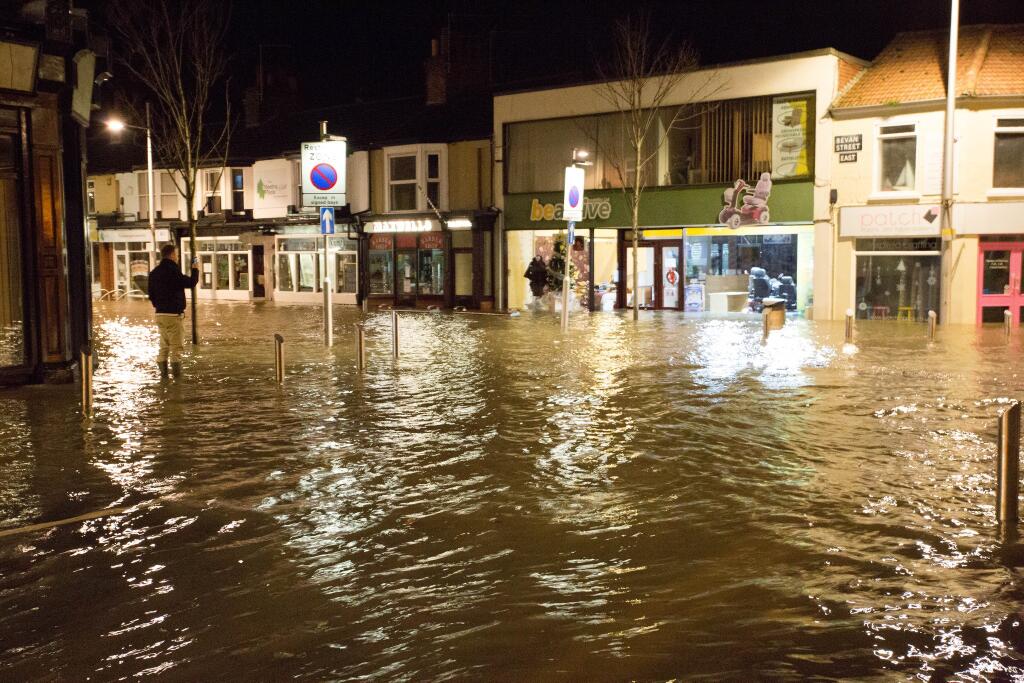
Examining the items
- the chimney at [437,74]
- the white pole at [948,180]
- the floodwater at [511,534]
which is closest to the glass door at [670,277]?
the white pole at [948,180]

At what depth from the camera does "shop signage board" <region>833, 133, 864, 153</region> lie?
28.8 metres

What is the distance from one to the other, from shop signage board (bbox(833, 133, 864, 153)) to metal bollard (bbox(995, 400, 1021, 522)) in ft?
78.1

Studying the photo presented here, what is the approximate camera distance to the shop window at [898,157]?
92.4 feet

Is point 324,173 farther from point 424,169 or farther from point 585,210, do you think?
point 424,169

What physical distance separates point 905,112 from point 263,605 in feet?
89.2

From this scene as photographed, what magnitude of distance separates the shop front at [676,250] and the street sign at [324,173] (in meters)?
12.0

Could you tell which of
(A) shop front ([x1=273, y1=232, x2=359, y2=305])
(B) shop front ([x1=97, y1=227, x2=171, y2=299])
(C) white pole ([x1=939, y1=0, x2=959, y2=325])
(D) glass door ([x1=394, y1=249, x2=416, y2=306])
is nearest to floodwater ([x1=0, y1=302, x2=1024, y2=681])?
(C) white pole ([x1=939, y1=0, x2=959, y2=325])

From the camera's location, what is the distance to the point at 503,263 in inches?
1449

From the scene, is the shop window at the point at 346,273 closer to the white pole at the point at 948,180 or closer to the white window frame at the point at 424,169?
the white window frame at the point at 424,169

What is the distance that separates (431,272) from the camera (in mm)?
39781

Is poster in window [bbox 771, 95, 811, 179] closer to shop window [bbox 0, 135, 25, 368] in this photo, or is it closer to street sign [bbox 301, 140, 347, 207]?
street sign [bbox 301, 140, 347, 207]

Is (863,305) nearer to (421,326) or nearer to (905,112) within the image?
(905,112)

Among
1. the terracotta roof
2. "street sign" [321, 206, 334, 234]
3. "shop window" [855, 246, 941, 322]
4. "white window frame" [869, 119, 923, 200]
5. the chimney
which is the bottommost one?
"shop window" [855, 246, 941, 322]

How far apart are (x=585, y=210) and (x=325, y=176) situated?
16.7 meters
